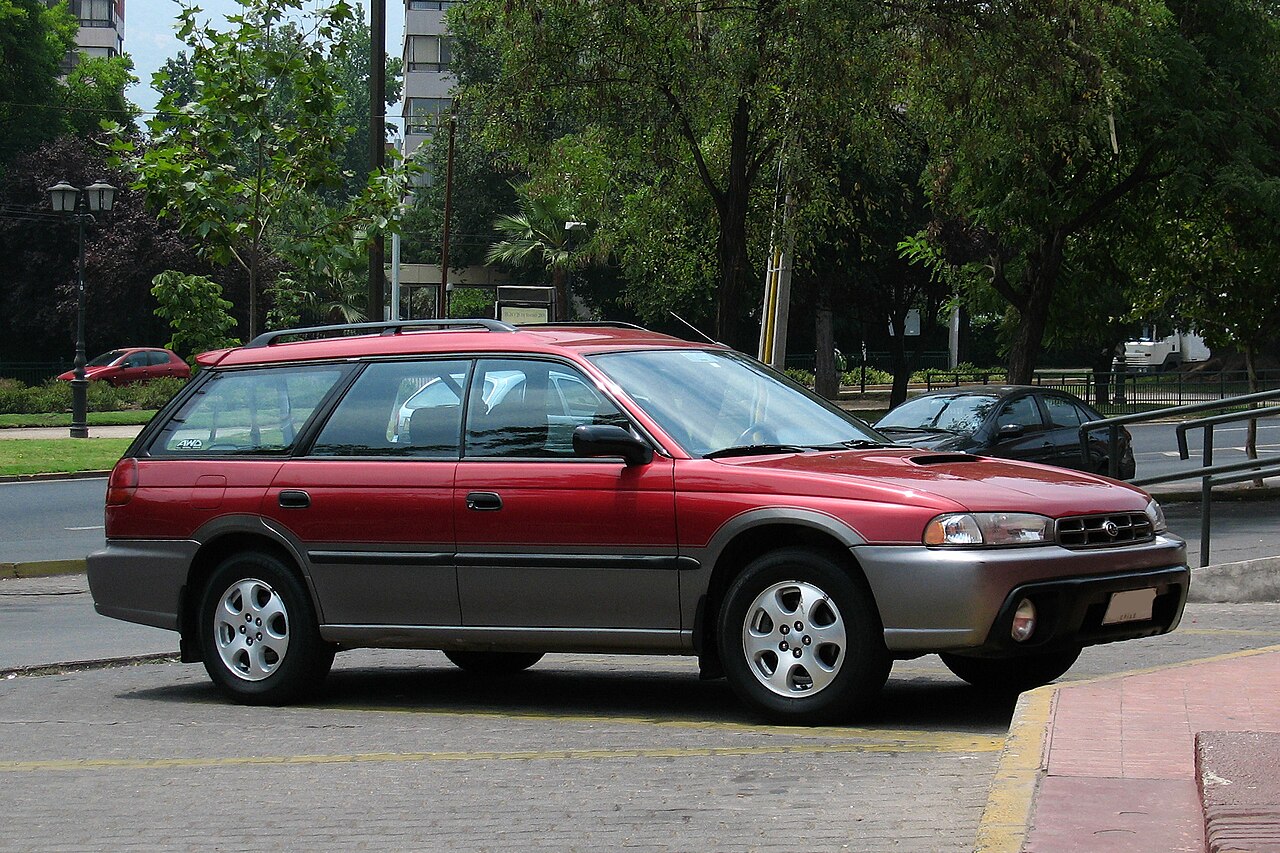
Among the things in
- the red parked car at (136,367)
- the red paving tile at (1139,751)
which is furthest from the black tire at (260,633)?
the red parked car at (136,367)

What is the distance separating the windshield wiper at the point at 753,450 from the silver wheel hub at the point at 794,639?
69 centimetres

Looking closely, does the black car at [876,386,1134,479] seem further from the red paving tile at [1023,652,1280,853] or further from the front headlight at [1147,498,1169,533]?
the red paving tile at [1023,652,1280,853]

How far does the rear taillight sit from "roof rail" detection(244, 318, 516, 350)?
848 mm

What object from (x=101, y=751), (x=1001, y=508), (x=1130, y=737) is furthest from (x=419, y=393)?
(x=1130, y=737)

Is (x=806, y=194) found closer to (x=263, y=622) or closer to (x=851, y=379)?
(x=263, y=622)

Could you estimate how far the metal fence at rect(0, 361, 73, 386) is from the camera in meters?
55.1

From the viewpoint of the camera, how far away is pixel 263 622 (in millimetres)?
8367

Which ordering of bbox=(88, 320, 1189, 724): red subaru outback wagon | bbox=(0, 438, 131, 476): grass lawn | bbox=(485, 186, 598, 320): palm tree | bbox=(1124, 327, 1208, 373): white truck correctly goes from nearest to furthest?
bbox=(88, 320, 1189, 724): red subaru outback wagon < bbox=(0, 438, 131, 476): grass lawn < bbox=(485, 186, 598, 320): palm tree < bbox=(1124, 327, 1208, 373): white truck

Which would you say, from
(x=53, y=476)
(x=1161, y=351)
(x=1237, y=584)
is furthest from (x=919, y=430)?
(x=1161, y=351)

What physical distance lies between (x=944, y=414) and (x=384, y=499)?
12403mm

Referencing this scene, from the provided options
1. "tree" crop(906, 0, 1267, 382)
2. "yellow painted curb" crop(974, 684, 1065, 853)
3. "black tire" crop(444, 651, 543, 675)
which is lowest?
"black tire" crop(444, 651, 543, 675)

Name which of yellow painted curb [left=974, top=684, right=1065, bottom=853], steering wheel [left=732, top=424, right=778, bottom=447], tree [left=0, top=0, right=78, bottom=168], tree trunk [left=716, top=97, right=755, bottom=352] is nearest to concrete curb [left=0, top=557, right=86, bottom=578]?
tree trunk [left=716, top=97, right=755, bottom=352]

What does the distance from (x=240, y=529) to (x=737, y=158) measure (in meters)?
12.1

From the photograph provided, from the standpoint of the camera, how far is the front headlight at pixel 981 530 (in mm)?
6734
